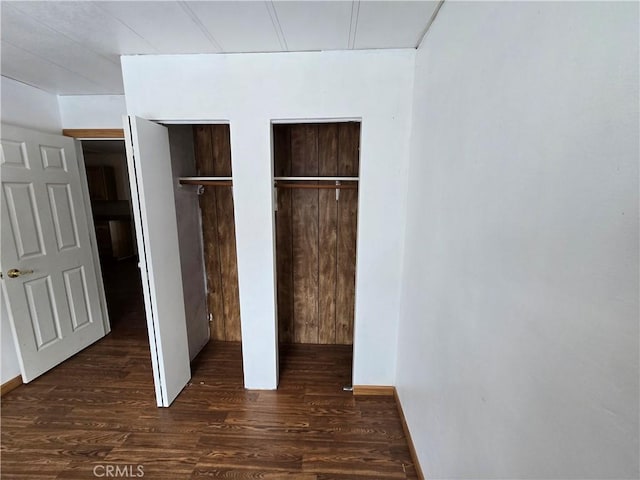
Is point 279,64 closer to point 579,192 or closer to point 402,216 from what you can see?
point 402,216

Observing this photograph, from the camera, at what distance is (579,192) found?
0.52 m

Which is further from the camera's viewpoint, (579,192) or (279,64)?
(279,64)

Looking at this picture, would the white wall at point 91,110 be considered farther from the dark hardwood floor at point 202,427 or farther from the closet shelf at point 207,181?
the dark hardwood floor at point 202,427

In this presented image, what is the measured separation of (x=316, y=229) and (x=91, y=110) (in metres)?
2.39

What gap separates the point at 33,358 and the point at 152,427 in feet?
4.35

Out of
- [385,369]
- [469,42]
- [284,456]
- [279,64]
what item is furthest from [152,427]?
[469,42]

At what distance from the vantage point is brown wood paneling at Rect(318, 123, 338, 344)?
2.34 meters

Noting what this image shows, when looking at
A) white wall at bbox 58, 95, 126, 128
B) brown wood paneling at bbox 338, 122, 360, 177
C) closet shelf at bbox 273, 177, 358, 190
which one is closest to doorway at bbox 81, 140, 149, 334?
white wall at bbox 58, 95, 126, 128

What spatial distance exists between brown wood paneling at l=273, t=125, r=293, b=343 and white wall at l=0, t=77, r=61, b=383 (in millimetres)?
2074

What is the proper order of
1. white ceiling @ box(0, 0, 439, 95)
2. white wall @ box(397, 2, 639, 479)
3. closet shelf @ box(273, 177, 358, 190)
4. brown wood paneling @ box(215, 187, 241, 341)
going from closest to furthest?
white wall @ box(397, 2, 639, 479) < white ceiling @ box(0, 0, 439, 95) < closet shelf @ box(273, 177, 358, 190) < brown wood paneling @ box(215, 187, 241, 341)

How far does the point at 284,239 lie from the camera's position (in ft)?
8.28

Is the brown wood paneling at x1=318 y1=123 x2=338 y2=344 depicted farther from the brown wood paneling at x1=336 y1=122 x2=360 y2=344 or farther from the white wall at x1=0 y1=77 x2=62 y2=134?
the white wall at x1=0 y1=77 x2=62 y2=134

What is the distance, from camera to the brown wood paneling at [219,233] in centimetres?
242

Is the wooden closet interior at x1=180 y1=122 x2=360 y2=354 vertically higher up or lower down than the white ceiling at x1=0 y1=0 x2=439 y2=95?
lower down
